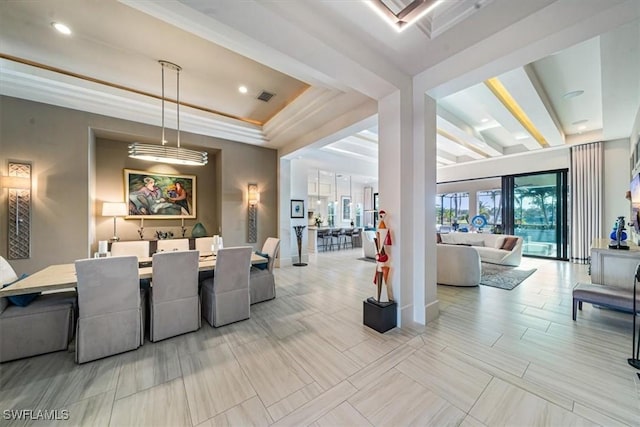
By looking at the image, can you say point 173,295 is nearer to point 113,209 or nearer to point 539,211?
point 113,209

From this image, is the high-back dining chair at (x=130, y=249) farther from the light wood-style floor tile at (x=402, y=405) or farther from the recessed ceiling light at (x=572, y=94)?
the recessed ceiling light at (x=572, y=94)

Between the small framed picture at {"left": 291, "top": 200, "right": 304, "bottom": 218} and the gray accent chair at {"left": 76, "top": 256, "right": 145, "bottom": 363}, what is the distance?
449 cm

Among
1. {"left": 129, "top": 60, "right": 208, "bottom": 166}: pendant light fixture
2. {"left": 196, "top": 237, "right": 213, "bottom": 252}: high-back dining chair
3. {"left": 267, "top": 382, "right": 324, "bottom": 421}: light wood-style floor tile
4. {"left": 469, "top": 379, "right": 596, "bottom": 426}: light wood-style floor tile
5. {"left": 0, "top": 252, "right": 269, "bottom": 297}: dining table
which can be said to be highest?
{"left": 129, "top": 60, "right": 208, "bottom": 166}: pendant light fixture

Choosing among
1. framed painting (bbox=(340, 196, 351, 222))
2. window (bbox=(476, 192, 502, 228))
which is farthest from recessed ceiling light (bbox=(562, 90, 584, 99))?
framed painting (bbox=(340, 196, 351, 222))

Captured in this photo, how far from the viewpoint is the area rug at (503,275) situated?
14.5 ft

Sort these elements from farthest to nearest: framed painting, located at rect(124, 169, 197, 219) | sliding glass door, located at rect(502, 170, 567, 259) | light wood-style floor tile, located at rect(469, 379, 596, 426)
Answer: sliding glass door, located at rect(502, 170, 567, 259) → framed painting, located at rect(124, 169, 197, 219) → light wood-style floor tile, located at rect(469, 379, 596, 426)

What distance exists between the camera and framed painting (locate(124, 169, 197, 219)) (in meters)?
4.80

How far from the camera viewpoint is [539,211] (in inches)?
278

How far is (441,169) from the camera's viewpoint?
365 inches

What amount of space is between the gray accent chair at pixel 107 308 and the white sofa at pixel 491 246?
19.7 feet

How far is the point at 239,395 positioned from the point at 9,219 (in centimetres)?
437

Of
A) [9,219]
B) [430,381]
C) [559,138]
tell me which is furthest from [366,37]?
[559,138]

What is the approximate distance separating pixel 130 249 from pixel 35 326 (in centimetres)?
Result: 147

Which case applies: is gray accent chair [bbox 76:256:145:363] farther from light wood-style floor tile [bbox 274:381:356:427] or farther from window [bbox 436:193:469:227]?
window [bbox 436:193:469:227]
